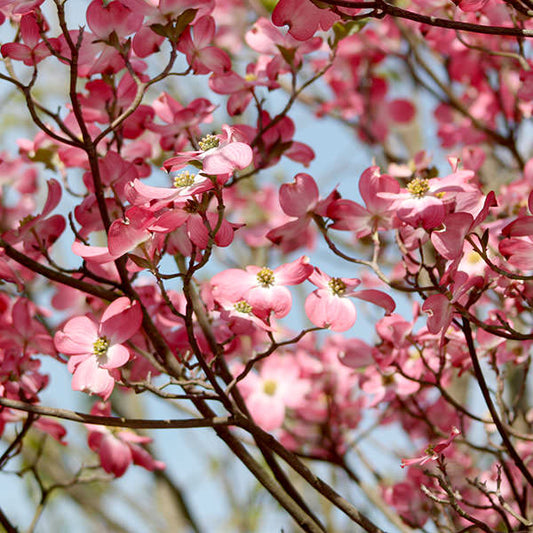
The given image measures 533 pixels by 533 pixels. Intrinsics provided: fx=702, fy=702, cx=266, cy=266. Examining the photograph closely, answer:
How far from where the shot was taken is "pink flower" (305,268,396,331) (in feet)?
2.64

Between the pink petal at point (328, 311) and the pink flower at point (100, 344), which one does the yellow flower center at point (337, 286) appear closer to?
the pink petal at point (328, 311)

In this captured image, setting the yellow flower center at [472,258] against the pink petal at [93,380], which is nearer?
the pink petal at [93,380]

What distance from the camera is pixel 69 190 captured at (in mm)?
1053

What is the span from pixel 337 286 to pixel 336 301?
2cm

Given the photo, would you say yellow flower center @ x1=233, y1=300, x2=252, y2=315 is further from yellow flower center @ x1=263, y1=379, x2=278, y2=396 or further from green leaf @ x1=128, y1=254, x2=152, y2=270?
yellow flower center @ x1=263, y1=379, x2=278, y2=396

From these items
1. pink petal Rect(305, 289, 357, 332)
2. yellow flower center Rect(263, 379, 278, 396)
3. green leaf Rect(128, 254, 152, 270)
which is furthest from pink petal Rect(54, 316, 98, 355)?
yellow flower center Rect(263, 379, 278, 396)

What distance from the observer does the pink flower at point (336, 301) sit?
31.7 inches

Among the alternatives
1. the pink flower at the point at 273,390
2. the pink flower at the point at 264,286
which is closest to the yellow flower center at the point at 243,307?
the pink flower at the point at 264,286

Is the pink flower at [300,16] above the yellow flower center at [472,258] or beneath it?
above

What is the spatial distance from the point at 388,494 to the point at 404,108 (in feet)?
4.92

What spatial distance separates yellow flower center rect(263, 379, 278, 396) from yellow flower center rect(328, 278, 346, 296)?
63cm

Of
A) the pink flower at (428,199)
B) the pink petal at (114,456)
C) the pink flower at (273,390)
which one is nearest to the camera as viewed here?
the pink flower at (428,199)

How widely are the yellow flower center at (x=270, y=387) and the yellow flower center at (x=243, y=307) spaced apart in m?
0.63

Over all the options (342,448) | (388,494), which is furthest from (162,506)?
(388,494)
